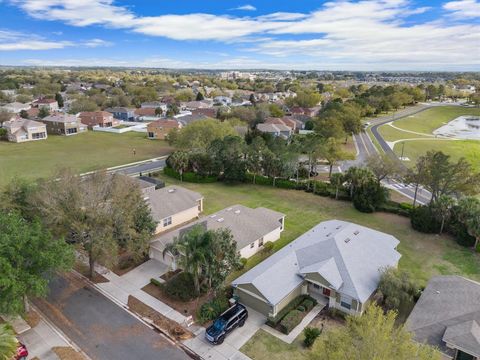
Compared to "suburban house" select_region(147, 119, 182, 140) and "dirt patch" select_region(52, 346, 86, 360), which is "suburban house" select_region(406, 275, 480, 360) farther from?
"suburban house" select_region(147, 119, 182, 140)

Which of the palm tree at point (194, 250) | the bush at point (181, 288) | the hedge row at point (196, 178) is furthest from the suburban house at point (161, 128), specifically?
the palm tree at point (194, 250)

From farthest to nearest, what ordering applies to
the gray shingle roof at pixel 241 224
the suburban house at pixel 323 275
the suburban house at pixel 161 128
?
1. the suburban house at pixel 161 128
2. the gray shingle roof at pixel 241 224
3. the suburban house at pixel 323 275

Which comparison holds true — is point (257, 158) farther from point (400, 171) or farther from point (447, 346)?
point (447, 346)

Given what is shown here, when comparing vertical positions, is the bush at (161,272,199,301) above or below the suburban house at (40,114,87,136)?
below

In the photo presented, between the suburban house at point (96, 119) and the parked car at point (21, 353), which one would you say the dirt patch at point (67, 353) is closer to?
the parked car at point (21, 353)

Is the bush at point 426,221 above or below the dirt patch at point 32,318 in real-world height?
above

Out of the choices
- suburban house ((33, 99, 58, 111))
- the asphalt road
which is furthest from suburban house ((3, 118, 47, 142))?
the asphalt road
